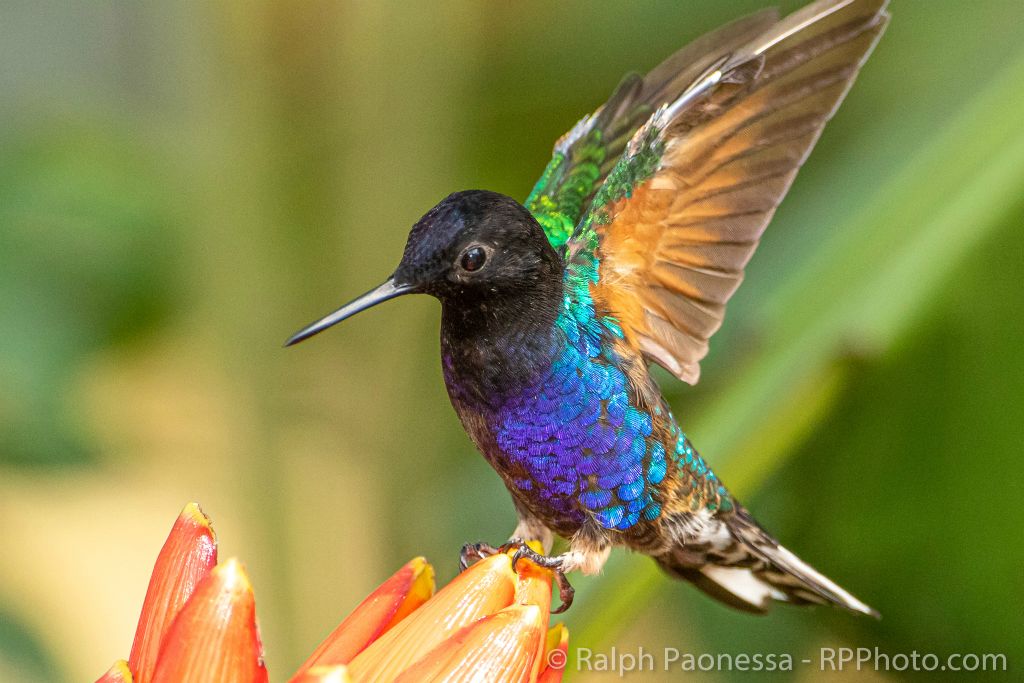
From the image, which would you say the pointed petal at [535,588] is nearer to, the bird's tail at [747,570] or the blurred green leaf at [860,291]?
the blurred green leaf at [860,291]

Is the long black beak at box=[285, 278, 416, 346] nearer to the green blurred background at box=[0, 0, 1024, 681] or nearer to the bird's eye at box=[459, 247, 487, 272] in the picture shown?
the bird's eye at box=[459, 247, 487, 272]

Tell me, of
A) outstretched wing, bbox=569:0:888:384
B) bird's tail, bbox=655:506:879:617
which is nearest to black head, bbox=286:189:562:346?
outstretched wing, bbox=569:0:888:384

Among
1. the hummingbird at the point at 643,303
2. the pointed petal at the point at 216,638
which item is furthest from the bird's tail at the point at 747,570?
the pointed petal at the point at 216,638

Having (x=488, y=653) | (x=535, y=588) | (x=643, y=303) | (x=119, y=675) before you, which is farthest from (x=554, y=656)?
(x=643, y=303)

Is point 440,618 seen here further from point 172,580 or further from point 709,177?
point 709,177

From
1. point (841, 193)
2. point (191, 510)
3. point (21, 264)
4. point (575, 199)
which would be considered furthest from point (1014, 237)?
point (21, 264)
